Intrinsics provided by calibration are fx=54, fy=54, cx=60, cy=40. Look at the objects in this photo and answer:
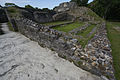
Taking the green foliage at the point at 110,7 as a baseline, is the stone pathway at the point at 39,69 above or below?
below

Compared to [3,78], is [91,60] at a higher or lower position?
higher

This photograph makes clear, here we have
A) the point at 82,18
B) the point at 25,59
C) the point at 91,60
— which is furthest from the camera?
the point at 82,18

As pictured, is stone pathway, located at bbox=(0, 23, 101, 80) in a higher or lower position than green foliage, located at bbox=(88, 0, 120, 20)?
lower

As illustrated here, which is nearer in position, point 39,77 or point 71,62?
point 39,77

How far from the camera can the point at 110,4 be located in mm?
13836

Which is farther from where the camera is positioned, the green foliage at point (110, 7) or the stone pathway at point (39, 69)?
the green foliage at point (110, 7)

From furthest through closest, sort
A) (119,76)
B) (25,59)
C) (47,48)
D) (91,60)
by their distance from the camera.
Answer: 1. (47,48)
2. (25,59)
3. (91,60)
4. (119,76)

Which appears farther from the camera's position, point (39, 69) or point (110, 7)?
point (110, 7)

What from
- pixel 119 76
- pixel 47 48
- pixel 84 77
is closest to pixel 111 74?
pixel 119 76

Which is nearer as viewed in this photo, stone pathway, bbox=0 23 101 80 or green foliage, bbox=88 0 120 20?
stone pathway, bbox=0 23 101 80

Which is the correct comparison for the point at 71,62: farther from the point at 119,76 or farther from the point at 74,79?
the point at 119,76

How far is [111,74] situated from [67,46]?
1560 mm

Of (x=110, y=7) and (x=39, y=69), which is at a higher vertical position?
(x=110, y=7)

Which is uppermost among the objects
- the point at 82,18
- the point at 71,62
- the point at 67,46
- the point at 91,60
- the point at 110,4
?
the point at 110,4
